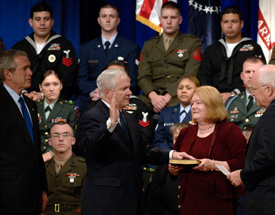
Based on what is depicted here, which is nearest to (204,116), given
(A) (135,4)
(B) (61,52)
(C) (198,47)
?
(C) (198,47)

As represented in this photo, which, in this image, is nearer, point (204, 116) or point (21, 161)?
point (21, 161)

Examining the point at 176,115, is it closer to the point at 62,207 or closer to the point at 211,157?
the point at 62,207

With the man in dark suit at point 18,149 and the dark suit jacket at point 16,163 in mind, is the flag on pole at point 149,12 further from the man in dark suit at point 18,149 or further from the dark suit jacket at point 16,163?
the dark suit jacket at point 16,163

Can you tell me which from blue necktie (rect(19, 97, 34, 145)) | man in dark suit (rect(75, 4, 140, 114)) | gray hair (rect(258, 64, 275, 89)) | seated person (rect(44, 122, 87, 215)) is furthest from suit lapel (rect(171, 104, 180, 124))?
blue necktie (rect(19, 97, 34, 145))

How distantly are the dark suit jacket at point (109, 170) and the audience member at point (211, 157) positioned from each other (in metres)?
0.43

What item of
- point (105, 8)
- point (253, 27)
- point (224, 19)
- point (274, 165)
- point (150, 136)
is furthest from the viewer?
point (253, 27)

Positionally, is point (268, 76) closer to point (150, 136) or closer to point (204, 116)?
point (204, 116)

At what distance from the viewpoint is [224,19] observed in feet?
18.3

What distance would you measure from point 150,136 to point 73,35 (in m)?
2.38

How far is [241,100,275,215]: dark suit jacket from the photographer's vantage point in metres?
2.72

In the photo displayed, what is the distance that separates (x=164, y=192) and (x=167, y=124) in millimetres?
1063

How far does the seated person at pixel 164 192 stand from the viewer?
13.4 feet

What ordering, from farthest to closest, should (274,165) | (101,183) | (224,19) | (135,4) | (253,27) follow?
1. (135,4)
2. (253,27)
3. (224,19)
4. (101,183)
5. (274,165)

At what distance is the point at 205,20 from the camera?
6258 millimetres
